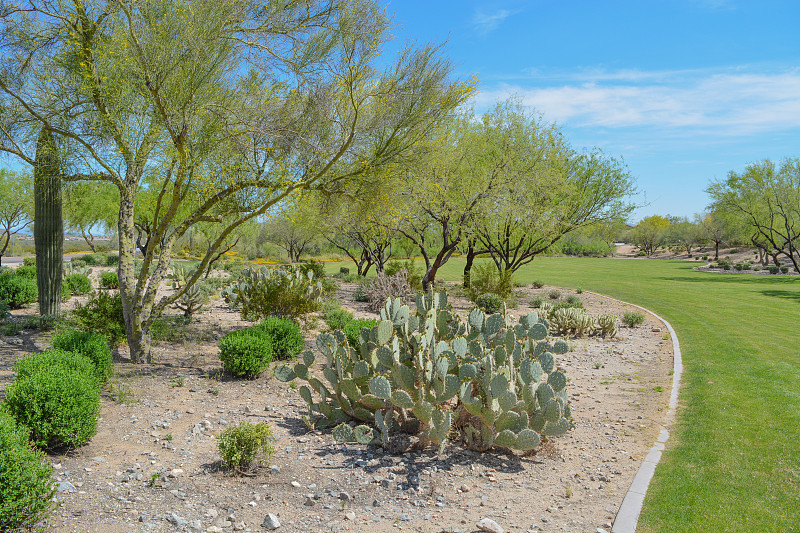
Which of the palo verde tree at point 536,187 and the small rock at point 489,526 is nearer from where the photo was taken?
the small rock at point 489,526

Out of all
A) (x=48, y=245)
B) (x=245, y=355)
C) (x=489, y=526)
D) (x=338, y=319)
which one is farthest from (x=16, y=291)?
(x=489, y=526)

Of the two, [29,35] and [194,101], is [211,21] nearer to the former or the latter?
[194,101]

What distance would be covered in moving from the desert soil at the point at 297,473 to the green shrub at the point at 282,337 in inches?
49.2

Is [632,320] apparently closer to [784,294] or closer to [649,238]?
[784,294]

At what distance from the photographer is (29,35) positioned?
9.19m

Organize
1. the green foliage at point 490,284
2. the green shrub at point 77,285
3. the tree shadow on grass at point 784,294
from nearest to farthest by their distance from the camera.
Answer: the green shrub at point 77,285, the green foliage at point 490,284, the tree shadow on grass at point 784,294

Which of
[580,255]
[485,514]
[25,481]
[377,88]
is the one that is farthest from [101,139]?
[580,255]

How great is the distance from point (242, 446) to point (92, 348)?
347 cm

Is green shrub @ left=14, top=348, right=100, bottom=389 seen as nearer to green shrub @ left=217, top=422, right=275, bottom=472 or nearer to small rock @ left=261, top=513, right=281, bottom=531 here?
green shrub @ left=217, top=422, right=275, bottom=472

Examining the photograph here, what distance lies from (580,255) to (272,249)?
175 feet

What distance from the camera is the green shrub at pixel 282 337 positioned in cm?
920

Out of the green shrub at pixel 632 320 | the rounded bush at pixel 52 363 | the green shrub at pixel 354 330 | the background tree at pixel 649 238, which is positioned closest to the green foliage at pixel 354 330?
the green shrub at pixel 354 330

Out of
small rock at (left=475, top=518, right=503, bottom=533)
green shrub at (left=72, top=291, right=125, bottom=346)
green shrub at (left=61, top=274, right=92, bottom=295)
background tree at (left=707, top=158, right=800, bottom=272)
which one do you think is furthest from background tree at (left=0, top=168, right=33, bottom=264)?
background tree at (left=707, top=158, right=800, bottom=272)

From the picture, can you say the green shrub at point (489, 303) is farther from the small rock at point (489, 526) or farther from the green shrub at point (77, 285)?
the small rock at point (489, 526)
